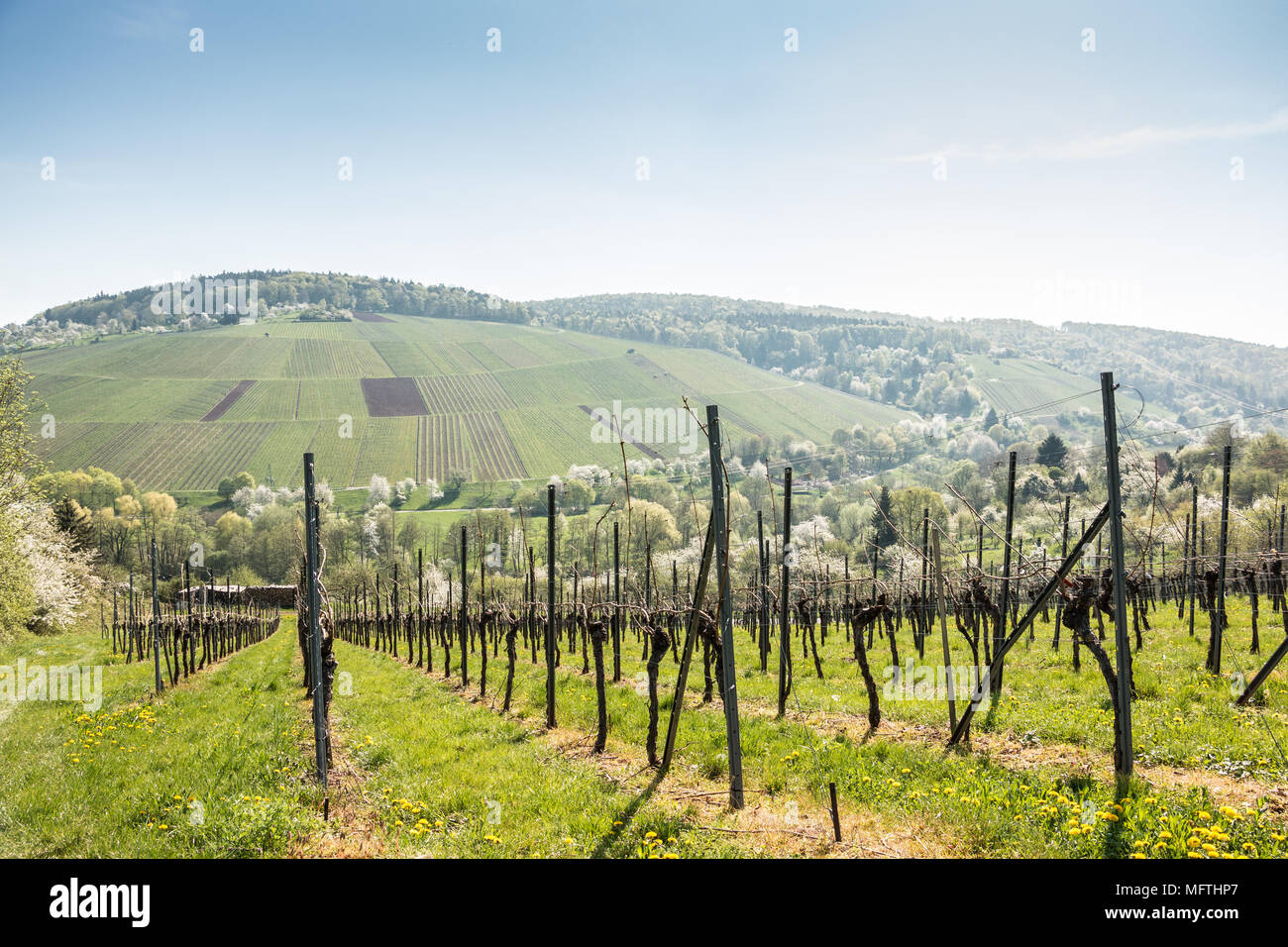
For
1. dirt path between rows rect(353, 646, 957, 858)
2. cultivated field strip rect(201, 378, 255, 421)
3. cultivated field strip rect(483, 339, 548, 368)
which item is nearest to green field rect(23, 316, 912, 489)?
cultivated field strip rect(483, 339, 548, 368)

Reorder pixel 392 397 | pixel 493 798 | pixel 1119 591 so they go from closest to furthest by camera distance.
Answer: pixel 1119 591
pixel 493 798
pixel 392 397

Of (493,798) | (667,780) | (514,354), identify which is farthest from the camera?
(514,354)

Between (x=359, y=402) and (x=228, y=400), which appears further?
(x=359, y=402)

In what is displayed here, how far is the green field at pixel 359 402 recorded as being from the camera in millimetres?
112312

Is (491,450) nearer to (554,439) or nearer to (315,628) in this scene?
(554,439)

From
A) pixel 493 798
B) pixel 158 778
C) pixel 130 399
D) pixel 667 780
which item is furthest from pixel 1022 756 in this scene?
pixel 130 399

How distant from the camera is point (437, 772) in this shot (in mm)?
9852

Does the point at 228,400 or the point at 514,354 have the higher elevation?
the point at 514,354

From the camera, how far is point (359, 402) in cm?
12850

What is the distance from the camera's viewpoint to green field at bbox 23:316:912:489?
112312 mm

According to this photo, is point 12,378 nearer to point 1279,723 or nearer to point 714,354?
point 1279,723

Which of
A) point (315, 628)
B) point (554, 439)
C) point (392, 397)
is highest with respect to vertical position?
point (392, 397)
